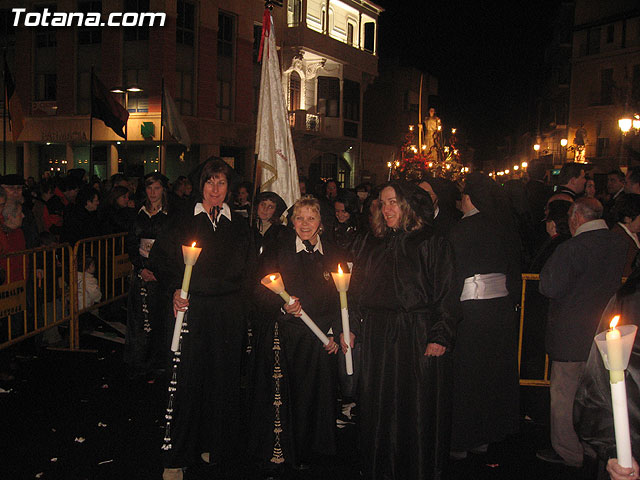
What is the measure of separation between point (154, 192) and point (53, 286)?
1947 millimetres

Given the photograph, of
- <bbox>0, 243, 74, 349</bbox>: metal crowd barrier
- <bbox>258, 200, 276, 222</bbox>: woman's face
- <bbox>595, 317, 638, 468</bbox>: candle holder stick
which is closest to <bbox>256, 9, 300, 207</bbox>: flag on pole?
<bbox>258, 200, 276, 222</bbox>: woman's face

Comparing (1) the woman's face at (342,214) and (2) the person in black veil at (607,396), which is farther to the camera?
(1) the woman's face at (342,214)

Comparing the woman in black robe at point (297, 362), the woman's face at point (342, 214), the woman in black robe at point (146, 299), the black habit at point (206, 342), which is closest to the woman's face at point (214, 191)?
the black habit at point (206, 342)

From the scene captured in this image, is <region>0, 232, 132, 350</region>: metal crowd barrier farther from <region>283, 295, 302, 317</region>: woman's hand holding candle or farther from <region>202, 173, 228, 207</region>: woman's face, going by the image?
<region>283, 295, 302, 317</region>: woman's hand holding candle

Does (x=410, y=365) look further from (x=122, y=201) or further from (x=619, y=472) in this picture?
(x=122, y=201)

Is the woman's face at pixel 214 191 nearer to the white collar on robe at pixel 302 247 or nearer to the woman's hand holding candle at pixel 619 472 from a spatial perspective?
the white collar on robe at pixel 302 247

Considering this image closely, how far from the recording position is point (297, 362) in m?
4.75

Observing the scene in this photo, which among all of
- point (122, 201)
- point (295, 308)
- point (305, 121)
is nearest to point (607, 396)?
point (295, 308)

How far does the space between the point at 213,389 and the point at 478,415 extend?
85.0 inches

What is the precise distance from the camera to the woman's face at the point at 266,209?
5.99m

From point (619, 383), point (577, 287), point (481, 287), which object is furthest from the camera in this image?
point (481, 287)

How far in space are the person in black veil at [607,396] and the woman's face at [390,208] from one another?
7.29 ft

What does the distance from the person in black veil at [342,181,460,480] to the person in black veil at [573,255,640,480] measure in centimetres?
198

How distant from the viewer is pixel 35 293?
7.30 meters
